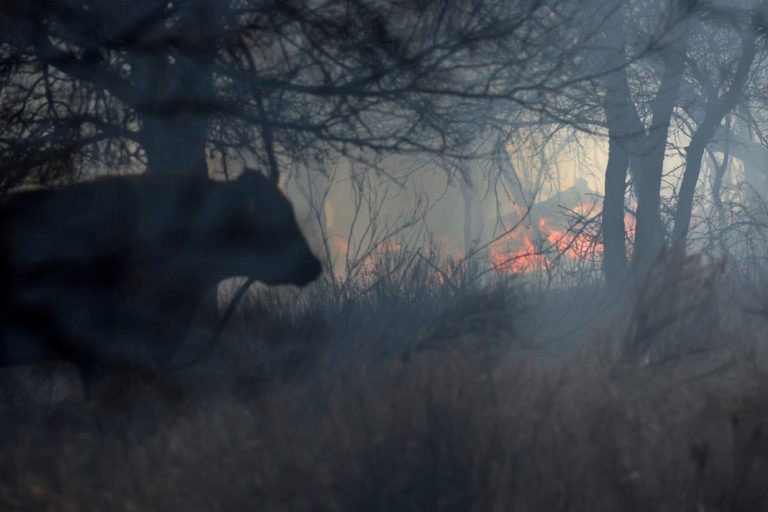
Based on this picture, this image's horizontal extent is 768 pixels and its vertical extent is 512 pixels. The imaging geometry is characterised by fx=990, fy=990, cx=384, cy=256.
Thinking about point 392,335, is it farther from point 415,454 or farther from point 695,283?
point 415,454

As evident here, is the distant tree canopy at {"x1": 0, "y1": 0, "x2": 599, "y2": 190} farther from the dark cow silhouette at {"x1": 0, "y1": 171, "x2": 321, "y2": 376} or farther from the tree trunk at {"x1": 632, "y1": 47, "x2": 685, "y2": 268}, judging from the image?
the tree trunk at {"x1": 632, "y1": 47, "x2": 685, "y2": 268}

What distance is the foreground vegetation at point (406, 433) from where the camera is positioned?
3.81 meters

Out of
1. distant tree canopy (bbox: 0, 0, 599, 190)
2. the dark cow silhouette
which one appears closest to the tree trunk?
distant tree canopy (bbox: 0, 0, 599, 190)

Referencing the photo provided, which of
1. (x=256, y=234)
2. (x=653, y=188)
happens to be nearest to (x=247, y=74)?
(x=256, y=234)

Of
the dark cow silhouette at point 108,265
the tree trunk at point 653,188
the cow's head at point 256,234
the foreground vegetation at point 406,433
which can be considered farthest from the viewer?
the tree trunk at point 653,188

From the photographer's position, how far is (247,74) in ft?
19.2

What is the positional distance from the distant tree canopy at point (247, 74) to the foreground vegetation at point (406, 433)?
1325mm

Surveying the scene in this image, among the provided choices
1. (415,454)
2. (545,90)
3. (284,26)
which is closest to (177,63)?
(284,26)

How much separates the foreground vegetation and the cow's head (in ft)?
1.78

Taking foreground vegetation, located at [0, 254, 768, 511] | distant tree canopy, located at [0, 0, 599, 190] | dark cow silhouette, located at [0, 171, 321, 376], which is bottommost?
foreground vegetation, located at [0, 254, 768, 511]

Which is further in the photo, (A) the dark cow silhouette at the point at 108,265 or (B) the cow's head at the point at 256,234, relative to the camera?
(B) the cow's head at the point at 256,234

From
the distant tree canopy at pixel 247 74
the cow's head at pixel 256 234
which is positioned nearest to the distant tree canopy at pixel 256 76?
the distant tree canopy at pixel 247 74

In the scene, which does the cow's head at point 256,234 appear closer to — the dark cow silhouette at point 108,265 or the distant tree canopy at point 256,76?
the dark cow silhouette at point 108,265

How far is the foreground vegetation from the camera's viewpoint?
3.81m
